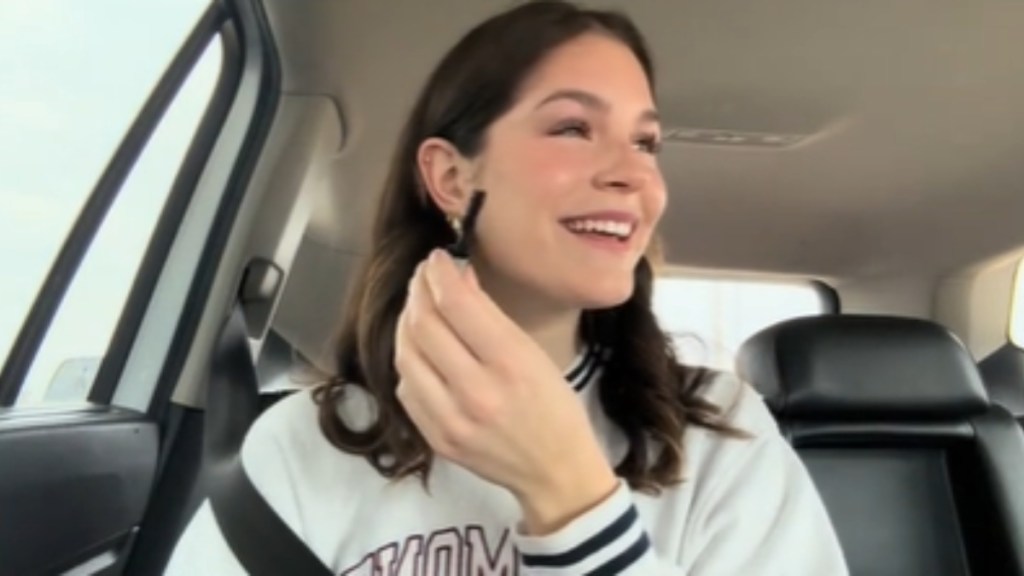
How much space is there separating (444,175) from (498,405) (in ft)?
1.54

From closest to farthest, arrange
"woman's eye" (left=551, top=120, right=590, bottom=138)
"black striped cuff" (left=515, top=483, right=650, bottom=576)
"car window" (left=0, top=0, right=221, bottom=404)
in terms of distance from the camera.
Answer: "black striped cuff" (left=515, top=483, right=650, bottom=576) < "woman's eye" (left=551, top=120, right=590, bottom=138) < "car window" (left=0, top=0, right=221, bottom=404)

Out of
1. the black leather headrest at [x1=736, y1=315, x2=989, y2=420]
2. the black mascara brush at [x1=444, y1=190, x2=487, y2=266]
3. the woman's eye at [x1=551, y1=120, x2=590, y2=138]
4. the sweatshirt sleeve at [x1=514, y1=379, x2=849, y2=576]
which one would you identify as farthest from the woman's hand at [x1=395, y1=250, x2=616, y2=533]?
the black leather headrest at [x1=736, y1=315, x2=989, y2=420]

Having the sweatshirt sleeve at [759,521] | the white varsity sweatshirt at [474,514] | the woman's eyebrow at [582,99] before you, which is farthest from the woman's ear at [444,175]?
the sweatshirt sleeve at [759,521]

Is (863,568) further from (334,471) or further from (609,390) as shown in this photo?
(334,471)

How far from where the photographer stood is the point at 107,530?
171 centimetres

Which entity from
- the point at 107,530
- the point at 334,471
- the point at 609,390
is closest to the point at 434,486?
the point at 334,471

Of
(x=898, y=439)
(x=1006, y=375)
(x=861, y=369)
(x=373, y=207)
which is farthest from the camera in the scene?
(x=1006, y=375)

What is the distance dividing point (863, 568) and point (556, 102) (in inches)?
48.5

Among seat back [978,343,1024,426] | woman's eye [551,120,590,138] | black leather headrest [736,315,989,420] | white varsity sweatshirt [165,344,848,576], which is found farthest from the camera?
seat back [978,343,1024,426]

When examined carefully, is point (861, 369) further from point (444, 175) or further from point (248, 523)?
point (248, 523)

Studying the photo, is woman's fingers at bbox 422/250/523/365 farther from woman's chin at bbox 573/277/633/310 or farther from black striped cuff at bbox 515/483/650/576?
woman's chin at bbox 573/277/633/310

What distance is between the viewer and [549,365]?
0.97 metres

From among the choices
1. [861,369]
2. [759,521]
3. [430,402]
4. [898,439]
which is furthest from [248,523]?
[898,439]

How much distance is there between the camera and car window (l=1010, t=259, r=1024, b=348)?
3.04 metres
